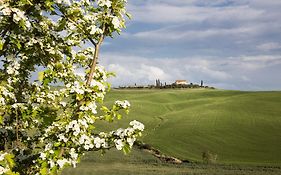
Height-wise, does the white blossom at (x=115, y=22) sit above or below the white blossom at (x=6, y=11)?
below

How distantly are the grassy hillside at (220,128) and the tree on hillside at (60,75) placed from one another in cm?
5672

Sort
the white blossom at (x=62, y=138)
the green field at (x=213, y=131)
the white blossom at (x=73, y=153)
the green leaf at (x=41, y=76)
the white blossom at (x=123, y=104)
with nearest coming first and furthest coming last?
1. the white blossom at (x=62, y=138)
2. the white blossom at (x=73, y=153)
3. the green leaf at (x=41, y=76)
4. the white blossom at (x=123, y=104)
5. the green field at (x=213, y=131)

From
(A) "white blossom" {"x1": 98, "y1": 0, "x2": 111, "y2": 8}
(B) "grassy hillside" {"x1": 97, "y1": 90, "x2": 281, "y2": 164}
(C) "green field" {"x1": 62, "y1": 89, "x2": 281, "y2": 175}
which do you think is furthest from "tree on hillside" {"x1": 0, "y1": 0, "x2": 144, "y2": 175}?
(B) "grassy hillside" {"x1": 97, "y1": 90, "x2": 281, "y2": 164}

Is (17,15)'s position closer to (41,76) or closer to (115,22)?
(41,76)

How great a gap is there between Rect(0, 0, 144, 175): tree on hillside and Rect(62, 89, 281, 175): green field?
36.8 meters

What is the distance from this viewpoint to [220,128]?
91.8 meters

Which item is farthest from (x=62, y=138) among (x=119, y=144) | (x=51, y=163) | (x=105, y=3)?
(x=105, y=3)

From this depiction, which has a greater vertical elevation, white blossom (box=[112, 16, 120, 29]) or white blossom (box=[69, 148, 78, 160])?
white blossom (box=[112, 16, 120, 29])

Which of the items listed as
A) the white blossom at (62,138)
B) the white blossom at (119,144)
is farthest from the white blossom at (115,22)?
the white blossom at (62,138)

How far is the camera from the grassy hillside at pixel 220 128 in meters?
71.9

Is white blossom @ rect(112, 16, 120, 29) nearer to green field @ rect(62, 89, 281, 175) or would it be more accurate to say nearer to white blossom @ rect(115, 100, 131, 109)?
white blossom @ rect(115, 100, 131, 109)

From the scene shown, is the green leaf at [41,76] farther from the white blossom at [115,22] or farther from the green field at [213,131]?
the green field at [213,131]

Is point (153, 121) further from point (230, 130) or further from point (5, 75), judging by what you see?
point (5, 75)

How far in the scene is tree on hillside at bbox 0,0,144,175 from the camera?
10.1 meters
